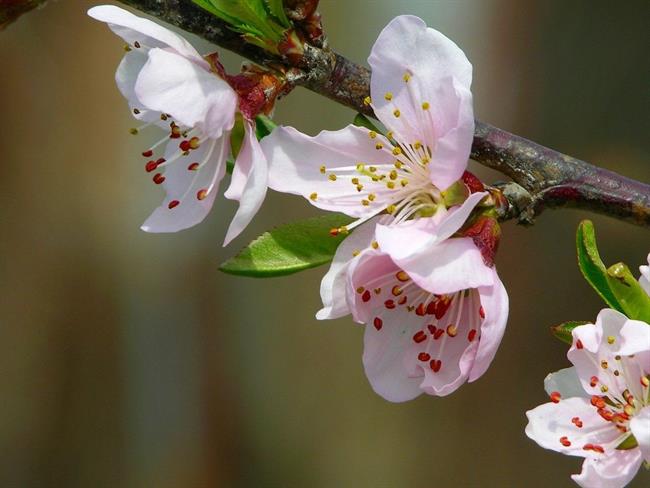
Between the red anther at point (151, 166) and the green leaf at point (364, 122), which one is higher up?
the green leaf at point (364, 122)

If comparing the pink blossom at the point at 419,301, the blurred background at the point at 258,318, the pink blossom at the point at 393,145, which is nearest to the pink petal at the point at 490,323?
the pink blossom at the point at 419,301

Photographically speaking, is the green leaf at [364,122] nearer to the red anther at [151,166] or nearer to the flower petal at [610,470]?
the red anther at [151,166]

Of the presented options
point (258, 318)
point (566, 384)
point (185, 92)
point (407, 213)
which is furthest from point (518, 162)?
point (258, 318)

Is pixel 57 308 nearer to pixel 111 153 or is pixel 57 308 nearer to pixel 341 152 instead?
pixel 111 153

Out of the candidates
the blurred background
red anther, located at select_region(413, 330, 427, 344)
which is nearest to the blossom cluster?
red anther, located at select_region(413, 330, 427, 344)

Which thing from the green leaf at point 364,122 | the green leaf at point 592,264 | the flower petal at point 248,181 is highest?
the green leaf at point 364,122

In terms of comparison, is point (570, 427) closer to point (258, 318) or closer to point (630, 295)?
point (630, 295)

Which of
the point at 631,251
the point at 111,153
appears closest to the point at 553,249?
the point at 631,251
